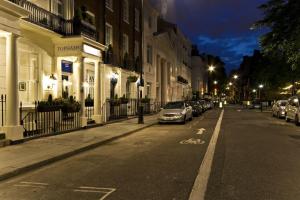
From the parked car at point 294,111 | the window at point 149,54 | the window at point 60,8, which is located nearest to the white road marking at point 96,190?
the window at point 60,8

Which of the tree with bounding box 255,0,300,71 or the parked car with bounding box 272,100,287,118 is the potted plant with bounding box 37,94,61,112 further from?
the parked car with bounding box 272,100,287,118

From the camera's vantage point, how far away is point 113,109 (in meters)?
26.9

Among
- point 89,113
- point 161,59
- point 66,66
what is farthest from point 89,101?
point 161,59

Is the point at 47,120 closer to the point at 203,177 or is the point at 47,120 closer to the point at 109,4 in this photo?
the point at 203,177

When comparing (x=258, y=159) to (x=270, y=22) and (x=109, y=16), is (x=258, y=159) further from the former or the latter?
(x=109, y=16)

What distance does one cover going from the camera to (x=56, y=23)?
65.2ft

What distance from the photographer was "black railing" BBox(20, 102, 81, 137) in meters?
16.3

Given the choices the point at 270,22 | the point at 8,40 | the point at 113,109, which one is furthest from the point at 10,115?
the point at 270,22

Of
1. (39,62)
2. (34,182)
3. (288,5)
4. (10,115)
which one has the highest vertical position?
(288,5)

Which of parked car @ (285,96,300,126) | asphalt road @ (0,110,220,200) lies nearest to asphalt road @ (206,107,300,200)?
asphalt road @ (0,110,220,200)

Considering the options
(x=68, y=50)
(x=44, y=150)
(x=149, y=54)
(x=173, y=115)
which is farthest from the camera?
(x=149, y=54)

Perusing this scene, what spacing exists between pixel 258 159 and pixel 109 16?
1956 centimetres

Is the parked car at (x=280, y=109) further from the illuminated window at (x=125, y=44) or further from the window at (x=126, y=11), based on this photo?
the window at (x=126, y=11)

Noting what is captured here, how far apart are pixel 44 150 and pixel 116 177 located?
4.47 meters
